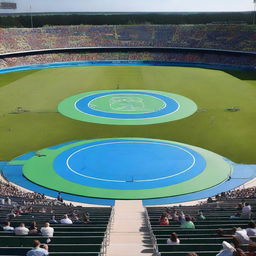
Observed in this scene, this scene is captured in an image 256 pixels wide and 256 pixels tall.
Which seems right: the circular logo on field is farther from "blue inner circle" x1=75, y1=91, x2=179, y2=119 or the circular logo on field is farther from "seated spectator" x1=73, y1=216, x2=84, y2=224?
"seated spectator" x1=73, y1=216, x2=84, y2=224

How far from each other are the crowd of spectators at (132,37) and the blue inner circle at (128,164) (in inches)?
2673

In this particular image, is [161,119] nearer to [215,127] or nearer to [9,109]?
[215,127]

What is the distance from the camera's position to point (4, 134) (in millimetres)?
41375

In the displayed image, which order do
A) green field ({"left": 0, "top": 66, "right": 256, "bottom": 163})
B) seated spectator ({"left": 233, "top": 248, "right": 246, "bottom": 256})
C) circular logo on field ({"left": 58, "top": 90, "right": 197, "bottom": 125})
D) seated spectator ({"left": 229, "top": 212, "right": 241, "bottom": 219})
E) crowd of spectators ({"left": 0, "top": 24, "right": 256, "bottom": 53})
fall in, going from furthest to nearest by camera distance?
1. crowd of spectators ({"left": 0, "top": 24, "right": 256, "bottom": 53})
2. circular logo on field ({"left": 58, "top": 90, "right": 197, "bottom": 125})
3. green field ({"left": 0, "top": 66, "right": 256, "bottom": 163})
4. seated spectator ({"left": 229, "top": 212, "right": 241, "bottom": 219})
5. seated spectator ({"left": 233, "top": 248, "right": 246, "bottom": 256})

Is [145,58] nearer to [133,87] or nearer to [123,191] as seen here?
[133,87]

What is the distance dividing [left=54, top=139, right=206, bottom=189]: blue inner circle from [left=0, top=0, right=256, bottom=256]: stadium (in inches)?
3.9

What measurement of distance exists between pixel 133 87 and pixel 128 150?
105ft

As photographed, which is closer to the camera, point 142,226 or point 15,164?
point 142,226

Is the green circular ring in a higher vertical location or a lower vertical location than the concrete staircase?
lower

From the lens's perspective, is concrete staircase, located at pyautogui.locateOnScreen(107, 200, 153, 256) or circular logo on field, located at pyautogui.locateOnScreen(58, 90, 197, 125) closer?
concrete staircase, located at pyautogui.locateOnScreen(107, 200, 153, 256)

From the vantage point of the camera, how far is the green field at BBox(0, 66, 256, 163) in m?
39.1

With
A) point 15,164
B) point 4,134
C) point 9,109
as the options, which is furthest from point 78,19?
point 15,164

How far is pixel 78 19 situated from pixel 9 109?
102 metres

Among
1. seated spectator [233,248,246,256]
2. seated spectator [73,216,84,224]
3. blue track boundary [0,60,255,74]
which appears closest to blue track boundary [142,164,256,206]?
seated spectator [73,216,84,224]
